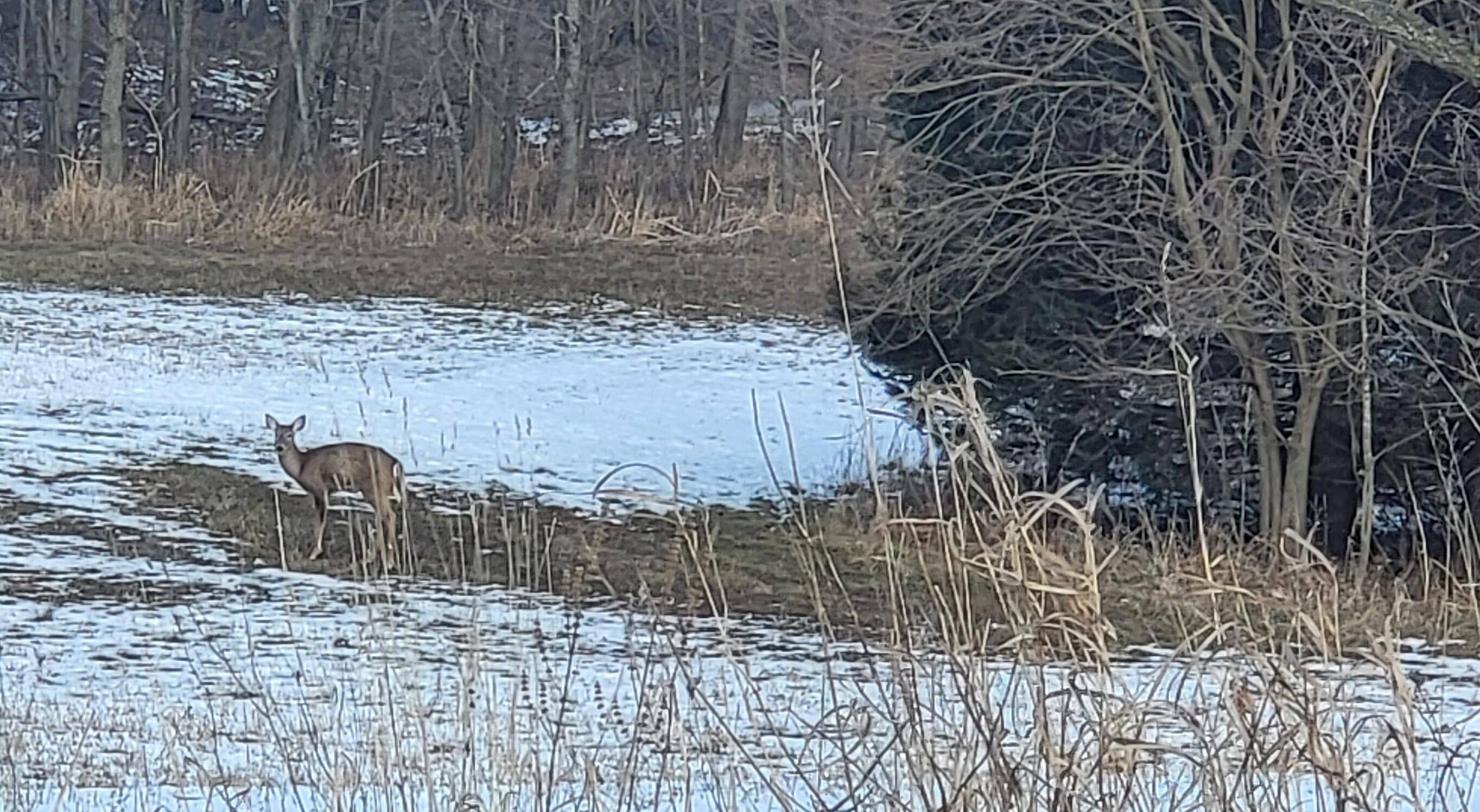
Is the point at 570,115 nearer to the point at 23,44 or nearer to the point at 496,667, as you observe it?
the point at 23,44

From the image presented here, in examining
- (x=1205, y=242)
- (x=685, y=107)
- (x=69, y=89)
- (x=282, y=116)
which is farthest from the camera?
(x=685, y=107)

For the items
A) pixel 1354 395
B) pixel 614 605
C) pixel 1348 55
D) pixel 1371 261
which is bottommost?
pixel 614 605

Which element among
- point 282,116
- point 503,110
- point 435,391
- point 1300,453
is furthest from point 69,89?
point 1300,453

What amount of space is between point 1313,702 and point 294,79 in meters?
28.1

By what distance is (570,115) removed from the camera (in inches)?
1099

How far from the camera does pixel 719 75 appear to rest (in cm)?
3394

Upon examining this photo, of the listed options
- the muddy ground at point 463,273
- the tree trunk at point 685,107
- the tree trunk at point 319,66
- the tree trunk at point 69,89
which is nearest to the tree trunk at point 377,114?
the tree trunk at point 319,66

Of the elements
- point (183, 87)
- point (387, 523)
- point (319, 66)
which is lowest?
point (387, 523)

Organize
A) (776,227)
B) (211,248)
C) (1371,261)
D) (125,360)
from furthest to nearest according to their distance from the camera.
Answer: (776,227) < (211,248) < (125,360) < (1371,261)

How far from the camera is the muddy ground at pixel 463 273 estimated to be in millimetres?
20656

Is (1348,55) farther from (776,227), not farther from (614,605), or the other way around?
(776,227)

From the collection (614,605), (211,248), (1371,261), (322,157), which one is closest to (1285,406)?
(1371,261)

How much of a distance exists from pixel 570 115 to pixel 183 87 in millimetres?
5586

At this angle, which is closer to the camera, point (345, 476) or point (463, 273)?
point (345, 476)
